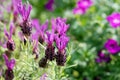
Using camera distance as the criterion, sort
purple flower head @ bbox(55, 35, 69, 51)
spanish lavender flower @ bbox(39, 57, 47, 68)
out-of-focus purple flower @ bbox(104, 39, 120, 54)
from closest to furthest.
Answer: purple flower head @ bbox(55, 35, 69, 51), spanish lavender flower @ bbox(39, 57, 47, 68), out-of-focus purple flower @ bbox(104, 39, 120, 54)

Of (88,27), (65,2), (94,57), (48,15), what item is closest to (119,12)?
(88,27)

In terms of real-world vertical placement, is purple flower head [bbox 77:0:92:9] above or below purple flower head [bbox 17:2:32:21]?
above

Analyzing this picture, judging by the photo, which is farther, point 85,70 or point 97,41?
point 97,41

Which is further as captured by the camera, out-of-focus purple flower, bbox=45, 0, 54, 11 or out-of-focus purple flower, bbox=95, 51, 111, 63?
out-of-focus purple flower, bbox=45, 0, 54, 11

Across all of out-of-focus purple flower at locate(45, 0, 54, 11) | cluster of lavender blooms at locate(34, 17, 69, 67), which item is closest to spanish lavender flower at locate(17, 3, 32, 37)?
cluster of lavender blooms at locate(34, 17, 69, 67)

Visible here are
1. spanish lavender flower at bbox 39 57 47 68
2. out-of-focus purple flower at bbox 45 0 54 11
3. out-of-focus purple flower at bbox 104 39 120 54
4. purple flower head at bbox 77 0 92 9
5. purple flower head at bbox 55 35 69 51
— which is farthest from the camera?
out-of-focus purple flower at bbox 45 0 54 11

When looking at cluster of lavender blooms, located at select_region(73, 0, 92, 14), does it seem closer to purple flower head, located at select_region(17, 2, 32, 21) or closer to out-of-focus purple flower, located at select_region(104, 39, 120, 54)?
out-of-focus purple flower, located at select_region(104, 39, 120, 54)

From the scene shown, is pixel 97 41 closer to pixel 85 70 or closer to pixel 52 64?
pixel 85 70

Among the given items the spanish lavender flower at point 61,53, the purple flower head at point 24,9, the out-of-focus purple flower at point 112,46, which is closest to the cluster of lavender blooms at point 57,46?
the spanish lavender flower at point 61,53
